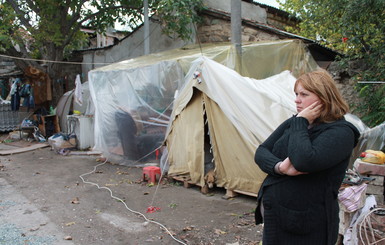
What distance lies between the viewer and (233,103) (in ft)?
17.2

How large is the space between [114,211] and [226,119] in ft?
7.40

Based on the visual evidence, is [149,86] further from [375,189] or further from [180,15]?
[375,189]

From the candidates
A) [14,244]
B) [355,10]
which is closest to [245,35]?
[355,10]

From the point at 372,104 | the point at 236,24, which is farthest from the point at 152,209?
the point at 372,104

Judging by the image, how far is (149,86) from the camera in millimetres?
7484

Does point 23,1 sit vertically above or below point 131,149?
above

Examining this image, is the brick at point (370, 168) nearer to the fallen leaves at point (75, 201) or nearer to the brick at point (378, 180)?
the brick at point (378, 180)

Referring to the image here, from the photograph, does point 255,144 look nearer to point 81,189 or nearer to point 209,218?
point 209,218

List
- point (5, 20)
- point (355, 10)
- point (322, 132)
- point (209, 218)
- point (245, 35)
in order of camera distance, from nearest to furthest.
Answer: point (322, 132) → point (209, 218) → point (355, 10) → point (245, 35) → point (5, 20)

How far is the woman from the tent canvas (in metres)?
3.03

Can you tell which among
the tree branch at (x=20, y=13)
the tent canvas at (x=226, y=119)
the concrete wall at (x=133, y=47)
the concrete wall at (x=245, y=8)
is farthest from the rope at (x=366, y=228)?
the tree branch at (x=20, y=13)

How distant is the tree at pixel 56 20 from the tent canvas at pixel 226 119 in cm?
444

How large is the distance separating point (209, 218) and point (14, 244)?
8.08 ft

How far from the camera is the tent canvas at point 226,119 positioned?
16.6ft
